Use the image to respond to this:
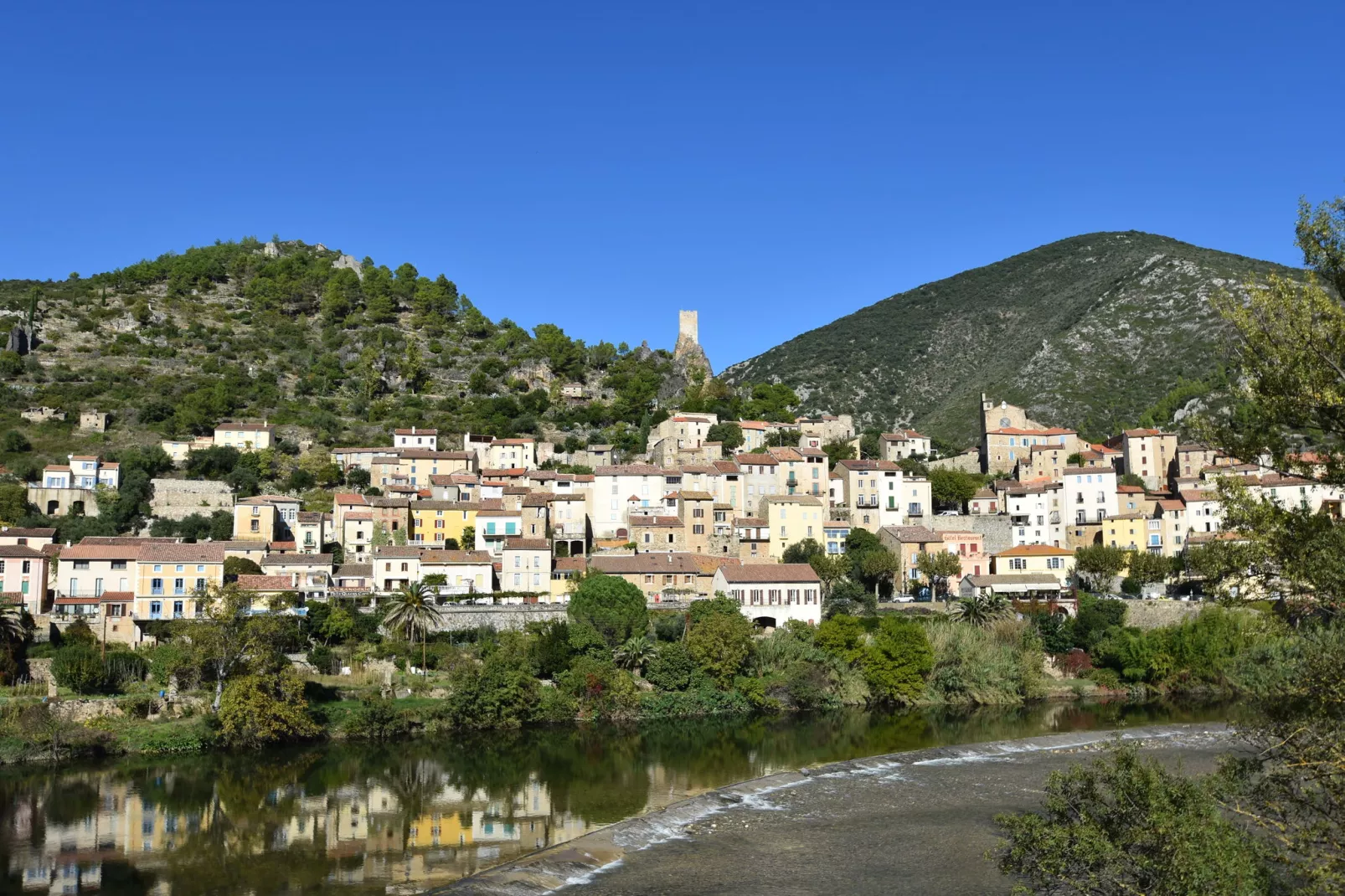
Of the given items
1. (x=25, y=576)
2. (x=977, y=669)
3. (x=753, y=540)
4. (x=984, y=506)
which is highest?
(x=984, y=506)

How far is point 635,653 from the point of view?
4809cm

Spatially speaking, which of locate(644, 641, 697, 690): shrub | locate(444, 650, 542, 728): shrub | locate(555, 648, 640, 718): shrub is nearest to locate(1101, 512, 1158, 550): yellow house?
locate(644, 641, 697, 690): shrub

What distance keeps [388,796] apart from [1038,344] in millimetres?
105530

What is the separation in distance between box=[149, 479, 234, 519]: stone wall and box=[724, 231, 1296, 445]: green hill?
67520 millimetres

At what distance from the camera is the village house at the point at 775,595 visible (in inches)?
2128

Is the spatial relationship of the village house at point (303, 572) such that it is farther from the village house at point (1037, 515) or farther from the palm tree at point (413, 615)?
the village house at point (1037, 515)

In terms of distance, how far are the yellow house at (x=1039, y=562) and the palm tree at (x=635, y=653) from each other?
25.6 m

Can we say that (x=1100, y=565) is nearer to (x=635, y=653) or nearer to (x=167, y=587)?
(x=635, y=653)

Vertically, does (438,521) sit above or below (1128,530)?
above

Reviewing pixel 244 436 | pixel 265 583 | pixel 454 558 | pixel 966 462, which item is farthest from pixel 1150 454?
pixel 244 436

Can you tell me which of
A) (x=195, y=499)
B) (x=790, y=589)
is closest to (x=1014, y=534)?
(x=790, y=589)

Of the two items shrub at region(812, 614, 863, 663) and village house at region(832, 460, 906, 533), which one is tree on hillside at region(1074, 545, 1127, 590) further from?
shrub at region(812, 614, 863, 663)

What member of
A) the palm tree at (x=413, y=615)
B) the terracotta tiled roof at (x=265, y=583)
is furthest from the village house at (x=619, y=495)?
the terracotta tiled roof at (x=265, y=583)

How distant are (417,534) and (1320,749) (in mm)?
58372
